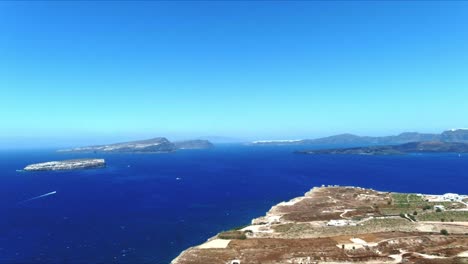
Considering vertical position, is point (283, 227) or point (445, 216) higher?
point (445, 216)

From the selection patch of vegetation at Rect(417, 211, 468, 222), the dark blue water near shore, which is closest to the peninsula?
patch of vegetation at Rect(417, 211, 468, 222)

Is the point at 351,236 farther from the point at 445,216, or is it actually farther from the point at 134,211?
the point at 134,211

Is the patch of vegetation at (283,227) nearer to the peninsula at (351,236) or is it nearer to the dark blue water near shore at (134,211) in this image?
the peninsula at (351,236)

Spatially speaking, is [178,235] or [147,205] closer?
[178,235]

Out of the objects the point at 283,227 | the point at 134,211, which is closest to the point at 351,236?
the point at 283,227

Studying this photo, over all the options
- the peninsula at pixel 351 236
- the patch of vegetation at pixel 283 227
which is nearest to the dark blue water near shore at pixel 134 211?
the peninsula at pixel 351 236

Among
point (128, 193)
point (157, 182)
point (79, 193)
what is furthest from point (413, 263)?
point (157, 182)

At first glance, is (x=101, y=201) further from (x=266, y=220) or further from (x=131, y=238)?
(x=266, y=220)

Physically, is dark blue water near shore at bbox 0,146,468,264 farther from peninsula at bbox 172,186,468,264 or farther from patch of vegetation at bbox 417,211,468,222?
patch of vegetation at bbox 417,211,468,222

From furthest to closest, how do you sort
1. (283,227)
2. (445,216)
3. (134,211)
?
(134,211) < (445,216) < (283,227)
